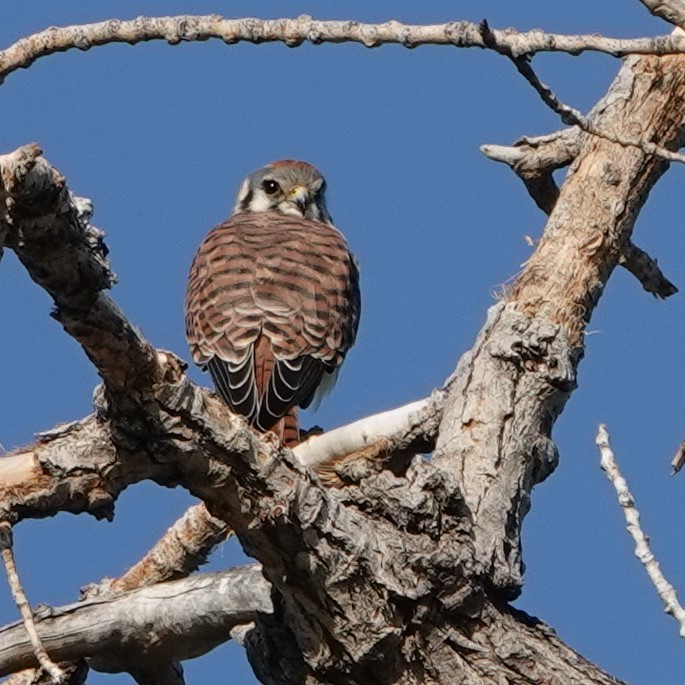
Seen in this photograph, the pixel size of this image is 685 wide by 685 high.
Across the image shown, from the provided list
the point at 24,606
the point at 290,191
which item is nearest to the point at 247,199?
the point at 290,191

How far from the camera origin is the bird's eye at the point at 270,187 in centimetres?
852

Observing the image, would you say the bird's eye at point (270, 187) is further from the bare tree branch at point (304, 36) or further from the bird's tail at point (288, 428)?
the bare tree branch at point (304, 36)

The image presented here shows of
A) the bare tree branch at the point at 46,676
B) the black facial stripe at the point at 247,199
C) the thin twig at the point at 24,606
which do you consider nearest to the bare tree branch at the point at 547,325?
the bare tree branch at the point at 46,676

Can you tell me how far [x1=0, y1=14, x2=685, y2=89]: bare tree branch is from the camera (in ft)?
9.93

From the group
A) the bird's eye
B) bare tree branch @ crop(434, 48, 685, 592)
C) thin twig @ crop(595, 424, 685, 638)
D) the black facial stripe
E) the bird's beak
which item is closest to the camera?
thin twig @ crop(595, 424, 685, 638)

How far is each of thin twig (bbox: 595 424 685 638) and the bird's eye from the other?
538 centimetres

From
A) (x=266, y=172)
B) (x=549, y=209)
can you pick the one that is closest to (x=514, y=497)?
(x=549, y=209)

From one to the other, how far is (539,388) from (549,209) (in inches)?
45.2

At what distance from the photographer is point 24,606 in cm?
314

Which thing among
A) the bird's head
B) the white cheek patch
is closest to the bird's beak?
the bird's head

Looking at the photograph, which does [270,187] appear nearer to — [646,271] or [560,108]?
[646,271]

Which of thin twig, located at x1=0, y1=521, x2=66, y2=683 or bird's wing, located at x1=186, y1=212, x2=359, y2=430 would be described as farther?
bird's wing, located at x1=186, y1=212, x2=359, y2=430

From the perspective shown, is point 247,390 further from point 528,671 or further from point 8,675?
point 528,671

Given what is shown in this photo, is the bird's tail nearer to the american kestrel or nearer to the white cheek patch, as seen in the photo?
the american kestrel
